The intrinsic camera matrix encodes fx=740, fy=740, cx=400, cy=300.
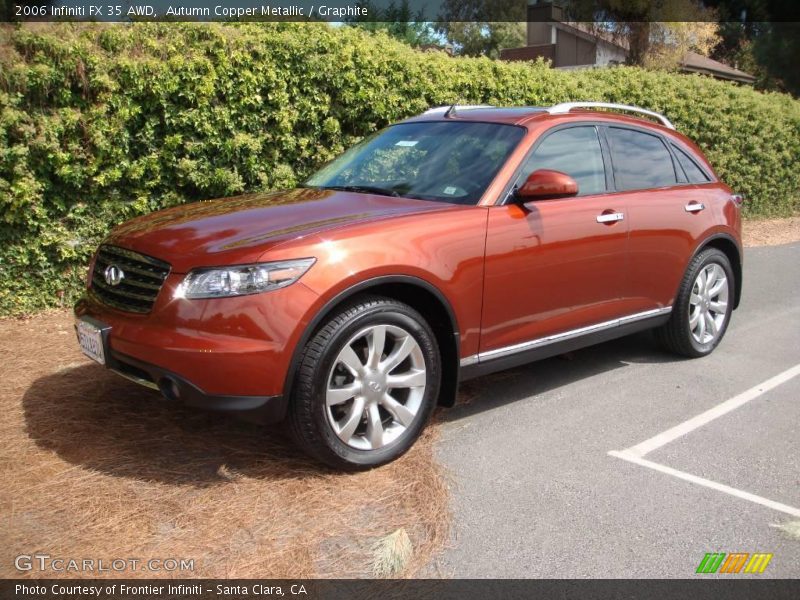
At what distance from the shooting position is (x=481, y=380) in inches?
206

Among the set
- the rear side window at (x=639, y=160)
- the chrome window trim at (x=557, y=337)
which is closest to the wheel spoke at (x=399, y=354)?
the chrome window trim at (x=557, y=337)

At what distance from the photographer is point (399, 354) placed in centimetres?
373

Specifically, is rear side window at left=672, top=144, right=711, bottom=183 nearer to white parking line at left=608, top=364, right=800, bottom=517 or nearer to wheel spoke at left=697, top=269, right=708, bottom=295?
wheel spoke at left=697, top=269, right=708, bottom=295

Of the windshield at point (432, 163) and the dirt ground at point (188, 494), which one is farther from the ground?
the windshield at point (432, 163)

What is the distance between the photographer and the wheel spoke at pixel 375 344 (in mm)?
3635

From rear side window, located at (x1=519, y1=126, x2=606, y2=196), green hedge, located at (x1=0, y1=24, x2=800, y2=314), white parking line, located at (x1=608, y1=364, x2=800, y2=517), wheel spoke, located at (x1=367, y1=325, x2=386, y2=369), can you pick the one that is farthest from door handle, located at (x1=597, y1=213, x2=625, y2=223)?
green hedge, located at (x1=0, y1=24, x2=800, y2=314)

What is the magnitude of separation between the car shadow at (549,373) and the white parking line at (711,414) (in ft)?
2.43

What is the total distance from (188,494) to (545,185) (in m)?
2.46

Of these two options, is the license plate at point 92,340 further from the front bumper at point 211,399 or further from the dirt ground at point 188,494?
the dirt ground at point 188,494

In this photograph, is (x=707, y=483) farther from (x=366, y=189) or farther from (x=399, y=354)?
(x=366, y=189)

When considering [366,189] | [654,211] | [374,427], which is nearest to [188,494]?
[374,427]

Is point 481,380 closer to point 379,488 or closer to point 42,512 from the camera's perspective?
point 379,488

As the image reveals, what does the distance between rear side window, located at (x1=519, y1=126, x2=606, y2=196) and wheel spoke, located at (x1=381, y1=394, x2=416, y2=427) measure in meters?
1.56

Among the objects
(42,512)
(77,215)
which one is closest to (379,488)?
(42,512)
